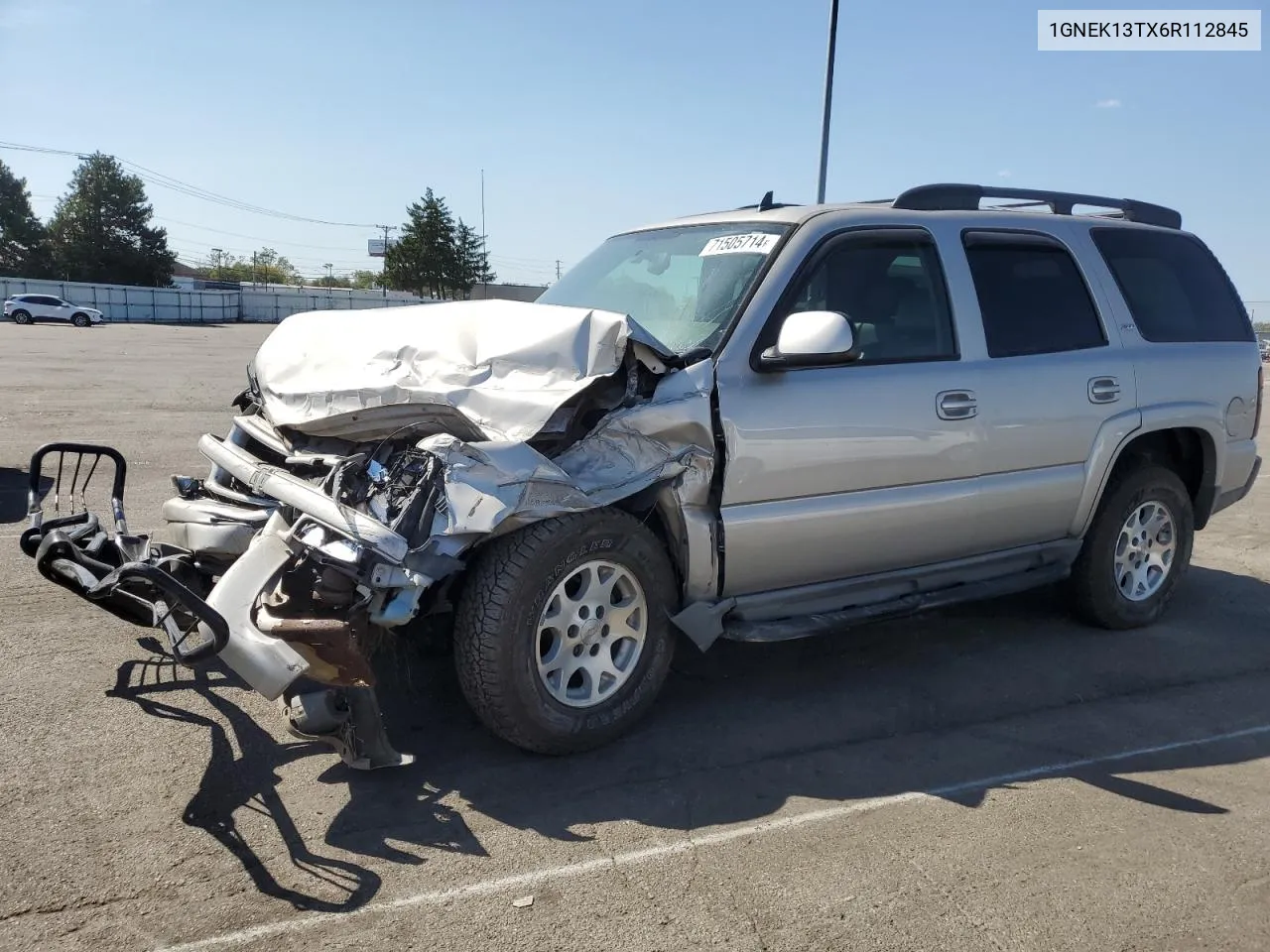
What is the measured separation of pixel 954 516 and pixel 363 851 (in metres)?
2.86

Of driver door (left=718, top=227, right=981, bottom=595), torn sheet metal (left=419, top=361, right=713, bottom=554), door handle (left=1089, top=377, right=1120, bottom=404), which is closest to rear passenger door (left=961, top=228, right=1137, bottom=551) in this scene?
door handle (left=1089, top=377, right=1120, bottom=404)

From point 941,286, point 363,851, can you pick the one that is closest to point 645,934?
point 363,851

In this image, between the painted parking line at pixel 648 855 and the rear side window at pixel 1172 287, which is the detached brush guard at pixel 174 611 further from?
the rear side window at pixel 1172 287

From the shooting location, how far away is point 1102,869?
3.12m

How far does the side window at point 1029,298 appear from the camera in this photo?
475 centimetres

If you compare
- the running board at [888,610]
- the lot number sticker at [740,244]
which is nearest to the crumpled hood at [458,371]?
the lot number sticker at [740,244]

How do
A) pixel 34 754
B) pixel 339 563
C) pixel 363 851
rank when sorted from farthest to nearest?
1. pixel 34 754
2. pixel 339 563
3. pixel 363 851

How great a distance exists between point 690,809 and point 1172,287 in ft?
13.7

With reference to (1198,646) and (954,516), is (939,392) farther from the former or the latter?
(1198,646)

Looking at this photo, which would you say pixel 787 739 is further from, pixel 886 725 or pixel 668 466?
pixel 668 466

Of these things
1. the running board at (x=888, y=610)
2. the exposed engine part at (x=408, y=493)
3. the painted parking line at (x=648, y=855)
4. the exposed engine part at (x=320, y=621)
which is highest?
the exposed engine part at (x=408, y=493)

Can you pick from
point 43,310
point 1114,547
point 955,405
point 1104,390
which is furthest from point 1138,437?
point 43,310

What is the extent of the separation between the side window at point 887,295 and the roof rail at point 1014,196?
0.30 meters

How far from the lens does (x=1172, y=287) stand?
18.4 feet
